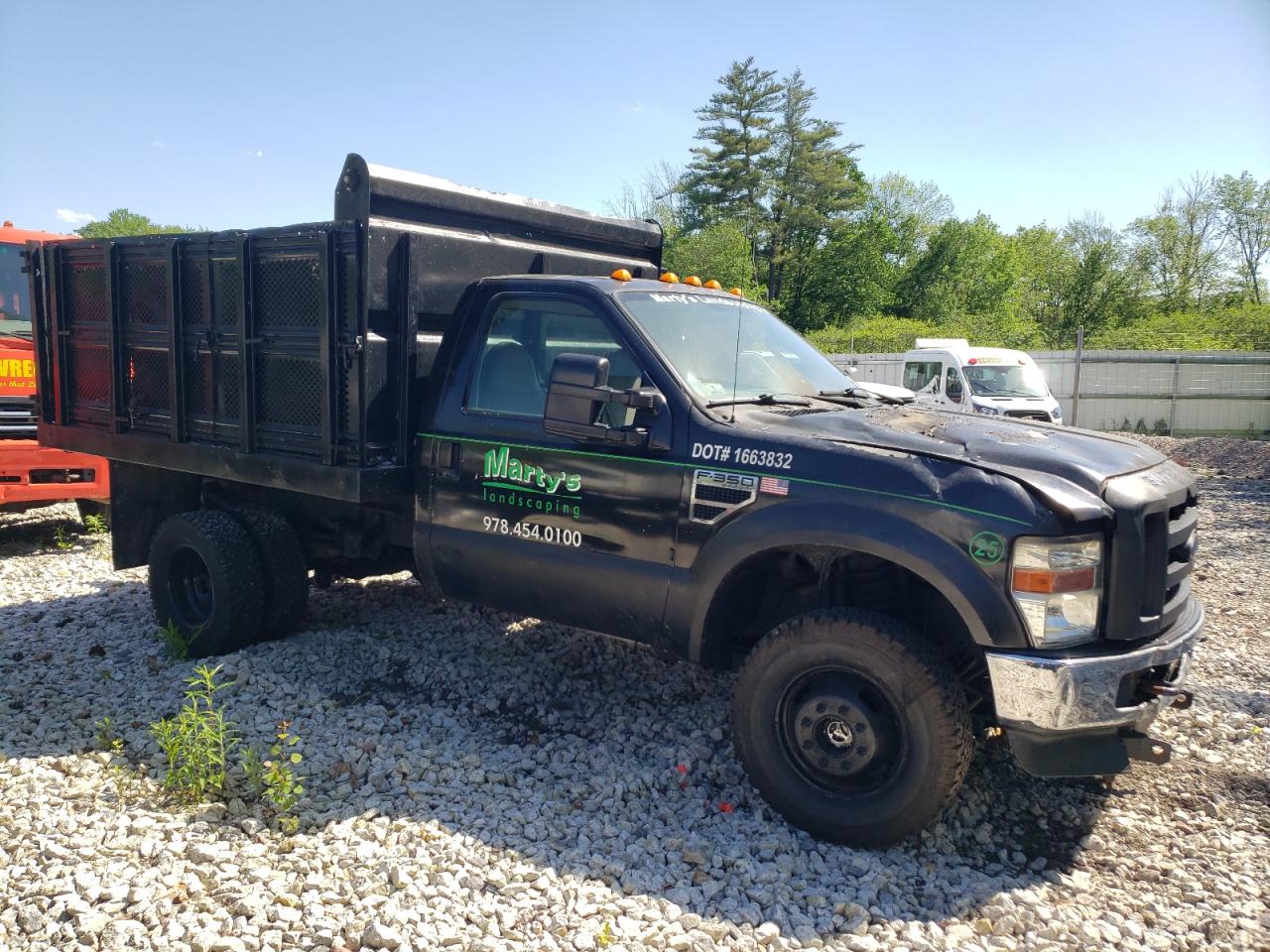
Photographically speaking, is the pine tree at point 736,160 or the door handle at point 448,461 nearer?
the door handle at point 448,461

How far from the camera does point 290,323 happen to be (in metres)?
4.84

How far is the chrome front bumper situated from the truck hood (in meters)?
0.52

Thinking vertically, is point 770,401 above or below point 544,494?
above

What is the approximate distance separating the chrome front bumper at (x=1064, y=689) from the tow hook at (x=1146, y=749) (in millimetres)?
137

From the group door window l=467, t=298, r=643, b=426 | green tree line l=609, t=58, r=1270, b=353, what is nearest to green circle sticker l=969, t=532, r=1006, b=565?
door window l=467, t=298, r=643, b=426

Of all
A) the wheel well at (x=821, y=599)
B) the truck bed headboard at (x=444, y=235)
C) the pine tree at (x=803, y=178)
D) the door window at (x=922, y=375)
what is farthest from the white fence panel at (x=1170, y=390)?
the pine tree at (x=803, y=178)

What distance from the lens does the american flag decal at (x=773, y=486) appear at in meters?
3.58

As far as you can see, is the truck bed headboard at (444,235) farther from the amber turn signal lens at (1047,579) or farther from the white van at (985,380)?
the white van at (985,380)

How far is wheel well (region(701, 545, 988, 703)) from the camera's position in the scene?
3.63m

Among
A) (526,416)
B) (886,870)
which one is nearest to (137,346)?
(526,416)

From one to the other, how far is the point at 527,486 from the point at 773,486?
1238mm

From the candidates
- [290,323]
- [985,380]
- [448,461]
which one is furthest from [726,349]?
[985,380]

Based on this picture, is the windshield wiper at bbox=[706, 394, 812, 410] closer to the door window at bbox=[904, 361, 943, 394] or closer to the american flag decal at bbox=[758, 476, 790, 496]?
the american flag decal at bbox=[758, 476, 790, 496]

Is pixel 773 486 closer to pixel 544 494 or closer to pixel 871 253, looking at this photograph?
pixel 544 494
